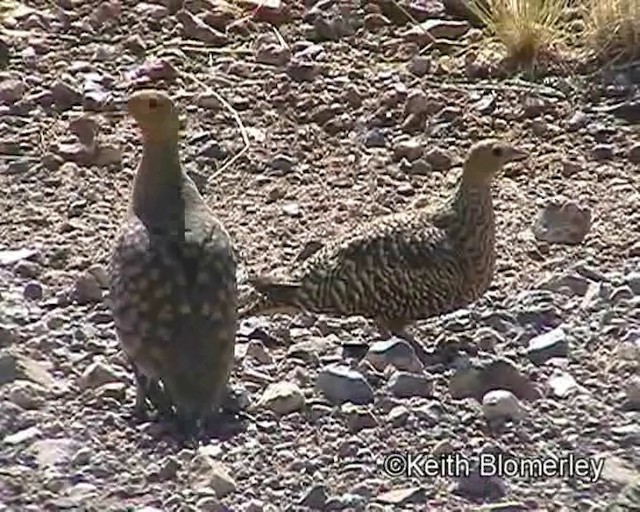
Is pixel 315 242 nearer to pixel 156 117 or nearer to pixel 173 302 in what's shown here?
pixel 156 117

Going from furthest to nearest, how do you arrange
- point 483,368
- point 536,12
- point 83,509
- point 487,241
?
1. point 536,12
2. point 487,241
3. point 483,368
4. point 83,509

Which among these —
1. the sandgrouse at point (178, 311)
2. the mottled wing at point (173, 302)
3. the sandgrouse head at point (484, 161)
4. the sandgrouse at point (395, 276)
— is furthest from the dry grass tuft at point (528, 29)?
the mottled wing at point (173, 302)

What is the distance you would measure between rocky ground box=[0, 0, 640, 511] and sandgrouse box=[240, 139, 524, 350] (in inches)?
4.0

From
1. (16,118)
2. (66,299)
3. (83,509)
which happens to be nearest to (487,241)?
(66,299)

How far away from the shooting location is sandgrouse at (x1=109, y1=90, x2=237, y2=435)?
20.7 ft

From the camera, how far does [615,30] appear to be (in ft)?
32.2

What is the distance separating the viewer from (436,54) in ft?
33.2

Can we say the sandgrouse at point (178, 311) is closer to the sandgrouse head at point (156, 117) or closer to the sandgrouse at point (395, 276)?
the sandgrouse head at point (156, 117)

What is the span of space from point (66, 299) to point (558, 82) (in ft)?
10.3

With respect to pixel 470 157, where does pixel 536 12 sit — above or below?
above

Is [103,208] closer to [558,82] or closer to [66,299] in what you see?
[66,299]

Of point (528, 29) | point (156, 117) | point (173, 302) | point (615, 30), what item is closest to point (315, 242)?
point (156, 117)

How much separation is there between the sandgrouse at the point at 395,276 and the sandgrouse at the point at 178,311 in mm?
816

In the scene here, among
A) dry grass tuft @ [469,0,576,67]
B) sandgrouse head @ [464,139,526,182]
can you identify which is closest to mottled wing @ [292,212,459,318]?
sandgrouse head @ [464,139,526,182]
